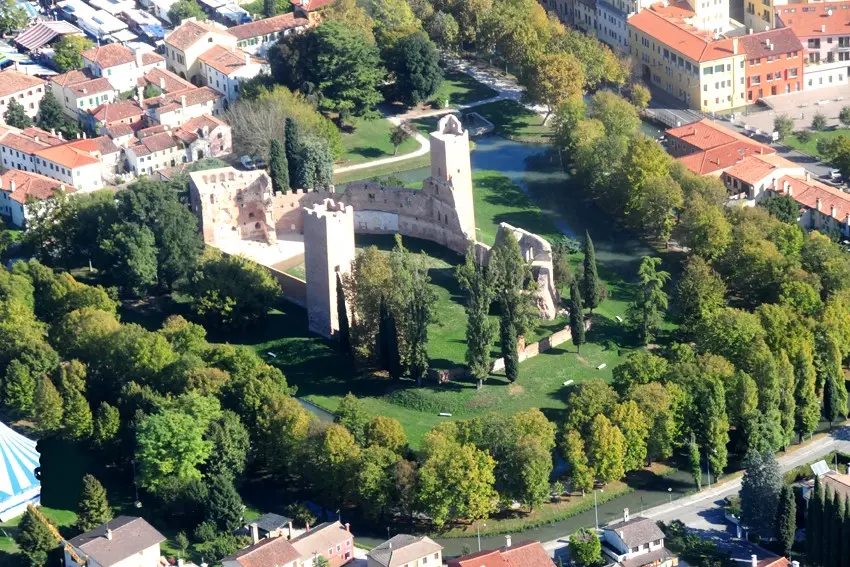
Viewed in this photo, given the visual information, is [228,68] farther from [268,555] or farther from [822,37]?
[268,555]

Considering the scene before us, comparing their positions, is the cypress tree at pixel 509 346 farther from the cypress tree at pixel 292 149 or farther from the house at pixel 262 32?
the house at pixel 262 32

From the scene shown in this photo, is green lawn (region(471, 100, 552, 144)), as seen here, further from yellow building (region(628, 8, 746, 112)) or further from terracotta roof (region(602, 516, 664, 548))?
terracotta roof (region(602, 516, 664, 548))

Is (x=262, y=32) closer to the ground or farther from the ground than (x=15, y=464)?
farther from the ground

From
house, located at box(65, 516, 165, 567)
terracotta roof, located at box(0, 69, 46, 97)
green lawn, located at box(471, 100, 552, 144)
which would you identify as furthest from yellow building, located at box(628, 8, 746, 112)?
house, located at box(65, 516, 165, 567)

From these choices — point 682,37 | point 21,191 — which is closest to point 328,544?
point 21,191

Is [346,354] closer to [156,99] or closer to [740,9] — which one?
[156,99]
